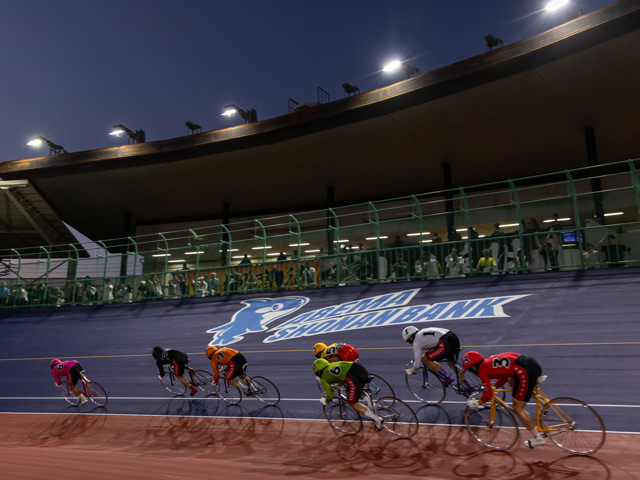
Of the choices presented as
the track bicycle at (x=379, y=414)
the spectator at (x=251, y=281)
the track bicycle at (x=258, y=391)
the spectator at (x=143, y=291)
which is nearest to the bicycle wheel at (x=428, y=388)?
the track bicycle at (x=379, y=414)

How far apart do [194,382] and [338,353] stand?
3580 mm

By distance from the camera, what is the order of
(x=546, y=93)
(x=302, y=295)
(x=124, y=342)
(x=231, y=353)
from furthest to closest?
(x=546, y=93) < (x=302, y=295) < (x=124, y=342) < (x=231, y=353)

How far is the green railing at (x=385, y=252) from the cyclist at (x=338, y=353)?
271 inches

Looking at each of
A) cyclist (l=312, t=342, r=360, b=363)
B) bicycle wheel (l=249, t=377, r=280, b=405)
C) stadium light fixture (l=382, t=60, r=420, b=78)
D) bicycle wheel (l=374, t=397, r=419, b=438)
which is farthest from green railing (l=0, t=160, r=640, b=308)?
bicycle wheel (l=374, t=397, r=419, b=438)

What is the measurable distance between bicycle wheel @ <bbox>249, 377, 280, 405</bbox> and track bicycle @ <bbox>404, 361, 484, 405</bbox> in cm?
227

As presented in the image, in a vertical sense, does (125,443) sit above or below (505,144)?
below

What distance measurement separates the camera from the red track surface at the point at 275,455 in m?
5.38

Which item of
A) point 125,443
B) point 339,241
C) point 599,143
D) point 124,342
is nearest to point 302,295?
point 339,241

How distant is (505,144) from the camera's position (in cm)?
2055

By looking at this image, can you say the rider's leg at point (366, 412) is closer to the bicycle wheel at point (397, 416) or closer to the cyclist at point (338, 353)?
the bicycle wheel at point (397, 416)

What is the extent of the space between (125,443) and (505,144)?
1772 centimetres

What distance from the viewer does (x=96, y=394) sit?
33.6 feet

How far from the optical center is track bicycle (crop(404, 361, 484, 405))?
687cm

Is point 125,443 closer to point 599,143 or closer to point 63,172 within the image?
point 599,143
